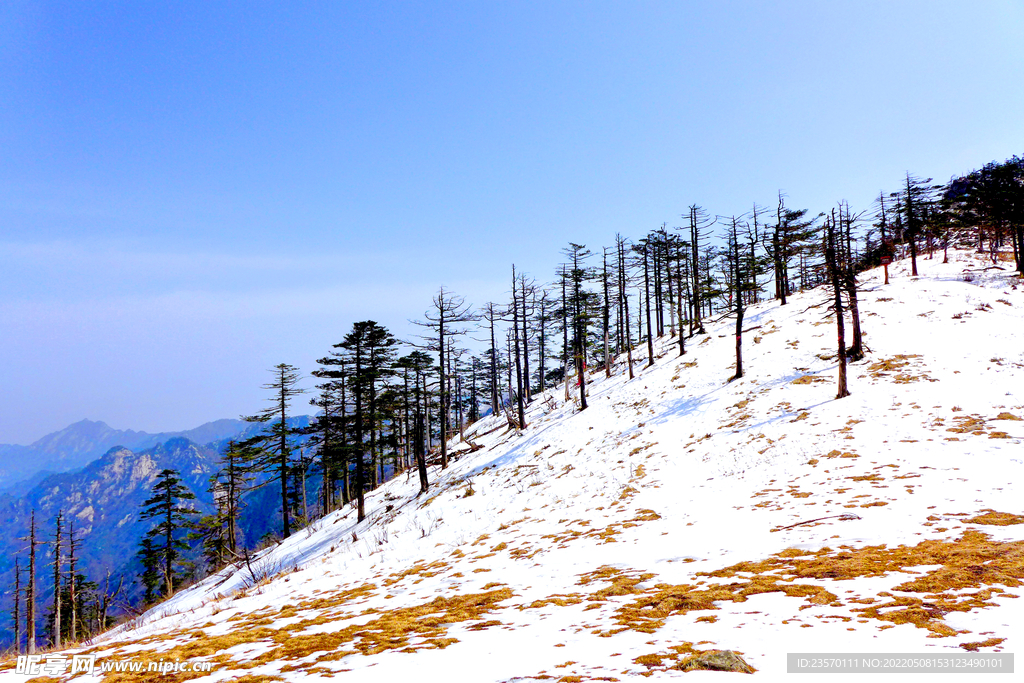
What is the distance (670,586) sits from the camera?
754 centimetres

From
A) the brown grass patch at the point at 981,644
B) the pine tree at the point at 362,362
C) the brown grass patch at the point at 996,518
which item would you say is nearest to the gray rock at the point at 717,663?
the brown grass patch at the point at 981,644

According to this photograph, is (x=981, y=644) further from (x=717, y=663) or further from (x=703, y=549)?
(x=703, y=549)

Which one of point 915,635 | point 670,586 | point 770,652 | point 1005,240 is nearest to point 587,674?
point 770,652

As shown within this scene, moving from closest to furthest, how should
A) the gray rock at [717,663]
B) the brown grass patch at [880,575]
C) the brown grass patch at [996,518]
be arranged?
the gray rock at [717,663] < the brown grass patch at [880,575] < the brown grass patch at [996,518]

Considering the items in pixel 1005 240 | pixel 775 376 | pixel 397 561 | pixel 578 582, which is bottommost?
pixel 397 561

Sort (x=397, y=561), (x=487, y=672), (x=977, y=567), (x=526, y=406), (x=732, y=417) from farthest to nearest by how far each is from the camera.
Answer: (x=526, y=406) < (x=732, y=417) < (x=397, y=561) < (x=977, y=567) < (x=487, y=672)

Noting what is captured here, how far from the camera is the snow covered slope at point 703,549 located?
16.9 feet

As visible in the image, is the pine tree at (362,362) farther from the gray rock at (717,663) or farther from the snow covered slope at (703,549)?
the gray rock at (717,663)

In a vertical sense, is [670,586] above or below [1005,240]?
below

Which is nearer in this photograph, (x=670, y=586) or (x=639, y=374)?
(x=670, y=586)

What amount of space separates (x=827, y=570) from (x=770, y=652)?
3346 mm

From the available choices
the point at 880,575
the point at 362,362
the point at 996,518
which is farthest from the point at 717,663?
the point at 362,362

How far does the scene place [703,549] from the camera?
9383 millimetres

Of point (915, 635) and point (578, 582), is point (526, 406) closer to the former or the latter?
point (578, 582)
